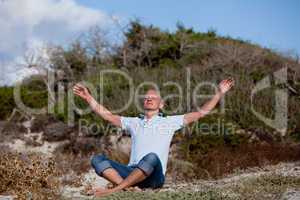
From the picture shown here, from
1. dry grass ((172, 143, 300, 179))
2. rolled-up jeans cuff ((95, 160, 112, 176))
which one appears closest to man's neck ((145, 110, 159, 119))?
rolled-up jeans cuff ((95, 160, 112, 176))

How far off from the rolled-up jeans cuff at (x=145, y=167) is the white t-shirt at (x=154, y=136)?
21cm

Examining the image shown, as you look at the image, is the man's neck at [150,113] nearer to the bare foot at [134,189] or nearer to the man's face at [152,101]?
the man's face at [152,101]

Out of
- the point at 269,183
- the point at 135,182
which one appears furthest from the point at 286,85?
the point at 135,182

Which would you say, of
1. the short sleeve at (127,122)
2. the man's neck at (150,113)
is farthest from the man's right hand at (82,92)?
the man's neck at (150,113)

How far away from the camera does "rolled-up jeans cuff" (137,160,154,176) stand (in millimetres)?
6484

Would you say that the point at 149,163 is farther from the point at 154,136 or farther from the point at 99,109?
the point at 99,109

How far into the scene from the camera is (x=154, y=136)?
6.75 metres

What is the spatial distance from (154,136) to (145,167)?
16.3 inches

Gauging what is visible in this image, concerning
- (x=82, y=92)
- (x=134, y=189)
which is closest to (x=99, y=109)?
(x=82, y=92)

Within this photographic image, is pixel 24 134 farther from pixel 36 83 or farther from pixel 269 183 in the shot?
pixel 269 183

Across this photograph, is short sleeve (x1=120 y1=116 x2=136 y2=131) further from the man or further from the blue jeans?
the blue jeans

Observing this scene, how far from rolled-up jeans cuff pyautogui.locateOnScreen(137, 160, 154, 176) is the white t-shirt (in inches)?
8.4

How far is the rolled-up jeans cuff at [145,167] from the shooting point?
6.48 meters

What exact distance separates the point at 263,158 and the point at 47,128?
10.2 metres
